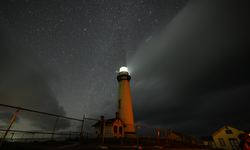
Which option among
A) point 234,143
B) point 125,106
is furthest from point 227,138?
point 125,106

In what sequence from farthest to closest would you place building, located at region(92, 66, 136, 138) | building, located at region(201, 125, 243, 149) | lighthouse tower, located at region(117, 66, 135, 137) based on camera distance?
building, located at region(201, 125, 243, 149) → lighthouse tower, located at region(117, 66, 135, 137) → building, located at region(92, 66, 136, 138)

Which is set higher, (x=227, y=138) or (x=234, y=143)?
(x=227, y=138)

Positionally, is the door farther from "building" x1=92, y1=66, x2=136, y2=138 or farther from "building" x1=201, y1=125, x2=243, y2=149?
"building" x1=92, y1=66, x2=136, y2=138

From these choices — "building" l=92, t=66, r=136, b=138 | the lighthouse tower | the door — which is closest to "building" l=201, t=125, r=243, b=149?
the door

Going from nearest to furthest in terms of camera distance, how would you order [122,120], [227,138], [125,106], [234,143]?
[122,120] → [125,106] → [234,143] → [227,138]

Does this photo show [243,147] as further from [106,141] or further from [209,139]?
[209,139]

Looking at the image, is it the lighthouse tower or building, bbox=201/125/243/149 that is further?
building, bbox=201/125/243/149

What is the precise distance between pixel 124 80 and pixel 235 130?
36.8 meters

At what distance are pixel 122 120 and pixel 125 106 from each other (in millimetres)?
2997

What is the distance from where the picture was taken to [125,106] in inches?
955

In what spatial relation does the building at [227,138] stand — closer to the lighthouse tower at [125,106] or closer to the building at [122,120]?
the building at [122,120]

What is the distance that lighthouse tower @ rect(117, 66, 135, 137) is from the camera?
2275 cm

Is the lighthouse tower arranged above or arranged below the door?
above

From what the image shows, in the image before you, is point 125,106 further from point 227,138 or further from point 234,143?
point 234,143
